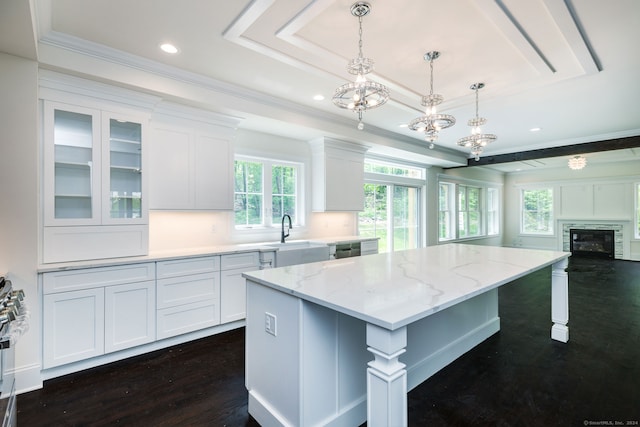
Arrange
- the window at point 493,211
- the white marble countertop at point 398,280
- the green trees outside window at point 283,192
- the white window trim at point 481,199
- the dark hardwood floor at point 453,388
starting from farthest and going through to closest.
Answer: the window at point 493,211
the white window trim at point 481,199
the green trees outside window at point 283,192
the dark hardwood floor at point 453,388
the white marble countertop at point 398,280

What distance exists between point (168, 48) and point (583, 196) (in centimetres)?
1053

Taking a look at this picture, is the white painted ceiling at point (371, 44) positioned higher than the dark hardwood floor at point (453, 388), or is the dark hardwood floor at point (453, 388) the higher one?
the white painted ceiling at point (371, 44)

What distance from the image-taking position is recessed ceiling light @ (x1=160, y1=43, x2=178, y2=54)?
2.49m

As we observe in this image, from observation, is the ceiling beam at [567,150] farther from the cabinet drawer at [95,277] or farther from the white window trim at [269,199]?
the cabinet drawer at [95,277]

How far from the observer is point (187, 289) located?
3031 mm

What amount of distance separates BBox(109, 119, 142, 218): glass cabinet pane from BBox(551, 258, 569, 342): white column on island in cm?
412

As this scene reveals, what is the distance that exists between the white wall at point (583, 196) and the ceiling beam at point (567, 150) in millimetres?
3679

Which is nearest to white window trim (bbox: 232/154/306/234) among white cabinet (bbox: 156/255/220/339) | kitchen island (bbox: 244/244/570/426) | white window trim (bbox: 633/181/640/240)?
white cabinet (bbox: 156/255/220/339)

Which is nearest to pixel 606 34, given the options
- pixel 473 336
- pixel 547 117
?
pixel 547 117

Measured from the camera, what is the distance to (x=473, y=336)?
291 centimetres

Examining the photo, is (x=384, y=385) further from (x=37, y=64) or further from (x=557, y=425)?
(x=37, y=64)

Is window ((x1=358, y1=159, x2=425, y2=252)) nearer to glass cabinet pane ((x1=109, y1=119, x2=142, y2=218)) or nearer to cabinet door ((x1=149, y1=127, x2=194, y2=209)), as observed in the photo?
cabinet door ((x1=149, y1=127, x2=194, y2=209))

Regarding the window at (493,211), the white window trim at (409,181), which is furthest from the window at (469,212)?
the white window trim at (409,181)

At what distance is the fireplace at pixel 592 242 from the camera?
821cm
